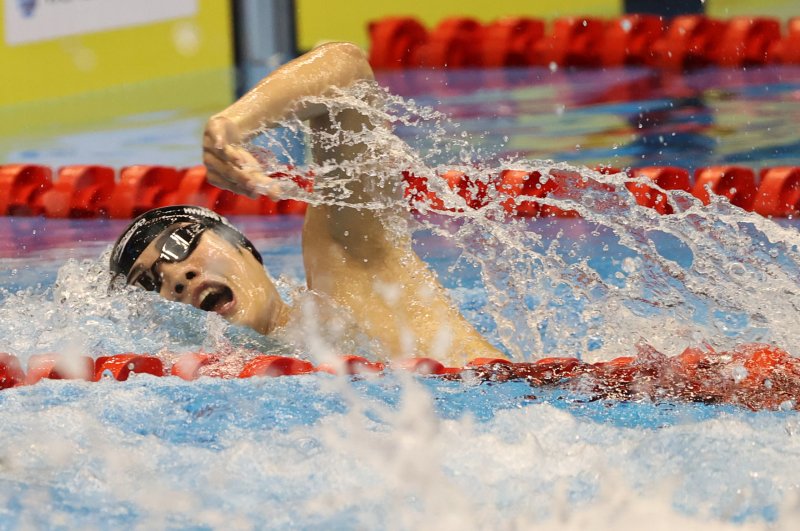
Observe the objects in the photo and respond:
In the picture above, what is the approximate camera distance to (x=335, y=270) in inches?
98.3

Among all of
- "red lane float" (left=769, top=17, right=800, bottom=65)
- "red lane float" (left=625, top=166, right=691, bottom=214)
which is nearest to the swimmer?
"red lane float" (left=625, top=166, right=691, bottom=214)

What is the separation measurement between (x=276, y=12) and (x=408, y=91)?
115 centimetres

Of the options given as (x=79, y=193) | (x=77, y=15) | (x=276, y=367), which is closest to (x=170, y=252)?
(x=276, y=367)

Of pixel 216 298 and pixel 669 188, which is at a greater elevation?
pixel 216 298

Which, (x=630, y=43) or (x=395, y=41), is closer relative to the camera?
(x=630, y=43)

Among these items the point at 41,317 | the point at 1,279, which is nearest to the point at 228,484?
the point at 41,317

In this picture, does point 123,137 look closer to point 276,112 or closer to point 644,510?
point 276,112

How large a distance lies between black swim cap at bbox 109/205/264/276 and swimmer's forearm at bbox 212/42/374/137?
36cm

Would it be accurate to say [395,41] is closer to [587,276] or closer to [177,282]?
[587,276]

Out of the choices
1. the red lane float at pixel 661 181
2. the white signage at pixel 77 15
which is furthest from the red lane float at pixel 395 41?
the red lane float at pixel 661 181

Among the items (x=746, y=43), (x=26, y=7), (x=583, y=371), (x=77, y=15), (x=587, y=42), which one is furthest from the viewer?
(x=587, y=42)

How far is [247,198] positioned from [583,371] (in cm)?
277

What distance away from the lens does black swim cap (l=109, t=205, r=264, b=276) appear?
2520 millimetres

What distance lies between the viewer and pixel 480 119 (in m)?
5.88
